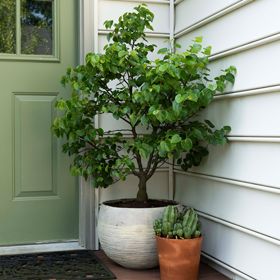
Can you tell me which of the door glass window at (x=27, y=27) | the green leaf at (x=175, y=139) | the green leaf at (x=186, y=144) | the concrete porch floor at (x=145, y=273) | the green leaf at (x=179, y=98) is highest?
the door glass window at (x=27, y=27)

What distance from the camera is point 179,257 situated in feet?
7.98

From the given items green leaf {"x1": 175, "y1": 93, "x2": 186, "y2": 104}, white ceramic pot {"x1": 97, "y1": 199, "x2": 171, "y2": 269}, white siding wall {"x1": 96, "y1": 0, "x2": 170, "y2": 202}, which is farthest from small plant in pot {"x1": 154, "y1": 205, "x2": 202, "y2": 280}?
white siding wall {"x1": 96, "y1": 0, "x2": 170, "y2": 202}

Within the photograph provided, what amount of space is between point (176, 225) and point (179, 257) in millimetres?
157

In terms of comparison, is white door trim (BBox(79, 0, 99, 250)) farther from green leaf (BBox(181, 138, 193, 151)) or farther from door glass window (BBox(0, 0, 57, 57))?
green leaf (BBox(181, 138, 193, 151))

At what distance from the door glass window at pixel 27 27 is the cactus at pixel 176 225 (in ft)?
4.45

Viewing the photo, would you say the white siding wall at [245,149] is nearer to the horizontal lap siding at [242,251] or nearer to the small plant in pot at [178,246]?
the horizontal lap siding at [242,251]

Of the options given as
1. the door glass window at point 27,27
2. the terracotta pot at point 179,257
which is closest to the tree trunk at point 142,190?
the terracotta pot at point 179,257

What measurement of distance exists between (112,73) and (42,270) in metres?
A: 1.12

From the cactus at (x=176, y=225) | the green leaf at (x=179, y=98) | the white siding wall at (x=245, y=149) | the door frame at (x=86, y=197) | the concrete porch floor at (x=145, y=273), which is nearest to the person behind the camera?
the white siding wall at (x=245, y=149)

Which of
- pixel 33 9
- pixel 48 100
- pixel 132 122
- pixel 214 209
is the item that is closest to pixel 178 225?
pixel 214 209

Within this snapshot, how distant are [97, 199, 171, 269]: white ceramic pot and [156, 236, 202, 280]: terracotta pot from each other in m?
0.17

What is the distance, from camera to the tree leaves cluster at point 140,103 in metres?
2.45

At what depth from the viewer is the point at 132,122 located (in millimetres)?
2562

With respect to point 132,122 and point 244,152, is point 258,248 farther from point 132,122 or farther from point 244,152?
point 132,122
